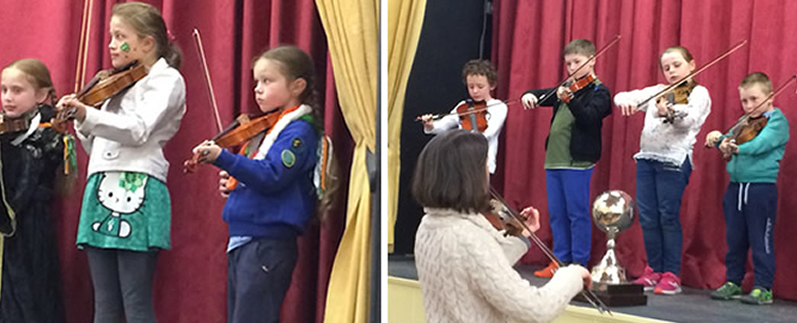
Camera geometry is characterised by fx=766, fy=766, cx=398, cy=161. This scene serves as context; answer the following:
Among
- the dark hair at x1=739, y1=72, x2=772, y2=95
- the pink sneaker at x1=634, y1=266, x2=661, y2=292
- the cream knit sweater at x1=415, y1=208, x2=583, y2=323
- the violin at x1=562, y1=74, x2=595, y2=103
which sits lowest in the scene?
the pink sneaker at x1=634, y1=266, x2=661, y2=292

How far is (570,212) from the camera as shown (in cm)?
198

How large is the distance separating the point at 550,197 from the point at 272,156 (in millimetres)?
724

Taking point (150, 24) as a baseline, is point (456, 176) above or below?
below

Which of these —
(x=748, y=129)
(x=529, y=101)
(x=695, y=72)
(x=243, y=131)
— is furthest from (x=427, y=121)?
(x=748, y=129)

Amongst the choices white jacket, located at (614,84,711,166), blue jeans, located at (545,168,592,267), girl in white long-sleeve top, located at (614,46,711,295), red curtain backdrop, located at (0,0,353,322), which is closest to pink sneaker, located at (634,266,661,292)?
girl in white long-sleeve top, located at (614,46,711,295)

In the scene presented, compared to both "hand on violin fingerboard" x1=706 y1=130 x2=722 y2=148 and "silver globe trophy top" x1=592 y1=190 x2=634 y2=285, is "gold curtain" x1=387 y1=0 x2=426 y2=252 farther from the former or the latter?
"hand on violin fingerboard" x1=706 y1=130 x2=722 y2=148

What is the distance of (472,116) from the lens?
2.01m

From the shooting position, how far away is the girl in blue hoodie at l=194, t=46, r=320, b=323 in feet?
6.09

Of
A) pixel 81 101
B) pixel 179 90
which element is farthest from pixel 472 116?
pixel 81 101

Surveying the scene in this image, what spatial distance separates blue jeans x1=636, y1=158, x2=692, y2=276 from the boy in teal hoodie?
130 mm

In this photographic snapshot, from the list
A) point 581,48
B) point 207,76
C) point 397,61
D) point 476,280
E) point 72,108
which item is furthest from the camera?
point 397,61

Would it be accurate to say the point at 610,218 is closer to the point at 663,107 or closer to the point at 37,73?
the point at 663,107

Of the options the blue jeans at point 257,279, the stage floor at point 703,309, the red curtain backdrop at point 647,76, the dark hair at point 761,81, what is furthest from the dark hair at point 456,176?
the dark hair at point 761,81

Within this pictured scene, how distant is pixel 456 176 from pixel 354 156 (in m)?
0.61
